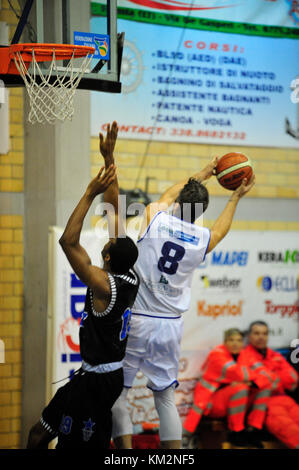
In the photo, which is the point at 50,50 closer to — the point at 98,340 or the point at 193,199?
the point at 193,199

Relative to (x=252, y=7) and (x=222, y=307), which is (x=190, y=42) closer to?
(x=252, y=7)

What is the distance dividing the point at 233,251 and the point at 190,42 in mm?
1866

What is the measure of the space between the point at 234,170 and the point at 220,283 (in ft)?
4.61

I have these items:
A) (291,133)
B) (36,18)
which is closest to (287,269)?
(291,133)

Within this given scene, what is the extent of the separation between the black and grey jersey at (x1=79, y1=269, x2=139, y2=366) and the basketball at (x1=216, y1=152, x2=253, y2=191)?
1096 millimetres

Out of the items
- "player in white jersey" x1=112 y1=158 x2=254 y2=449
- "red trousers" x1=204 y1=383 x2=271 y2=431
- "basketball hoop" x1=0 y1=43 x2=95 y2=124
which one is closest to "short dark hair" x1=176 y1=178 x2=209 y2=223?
"player in white jersey" x1=112 y1=158 x2=254 y2=449

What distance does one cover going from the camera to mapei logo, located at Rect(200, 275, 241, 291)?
5.64 m

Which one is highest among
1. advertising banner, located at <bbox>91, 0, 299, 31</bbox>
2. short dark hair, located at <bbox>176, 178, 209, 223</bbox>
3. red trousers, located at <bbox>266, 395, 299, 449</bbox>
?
advertising banner, located at <bbox>91, 0, 299, 31</bbox>

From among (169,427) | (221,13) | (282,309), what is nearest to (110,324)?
(169,427)

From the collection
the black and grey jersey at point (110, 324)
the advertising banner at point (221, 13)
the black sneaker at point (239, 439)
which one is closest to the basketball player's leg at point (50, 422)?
the black and grey jersey at point (110, 324)

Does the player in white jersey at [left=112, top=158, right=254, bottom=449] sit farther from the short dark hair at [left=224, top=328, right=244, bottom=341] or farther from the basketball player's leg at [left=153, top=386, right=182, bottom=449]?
the short dark hair at [left=224, top=328, right=244, bottom=341]

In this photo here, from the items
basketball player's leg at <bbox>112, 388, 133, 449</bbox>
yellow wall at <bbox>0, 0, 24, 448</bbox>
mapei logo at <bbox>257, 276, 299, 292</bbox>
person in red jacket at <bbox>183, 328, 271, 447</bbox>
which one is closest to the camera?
basketball player's leg at <bbox>112, 388, 133, 449</bbox>

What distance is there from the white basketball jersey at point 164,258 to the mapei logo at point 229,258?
0.98m
